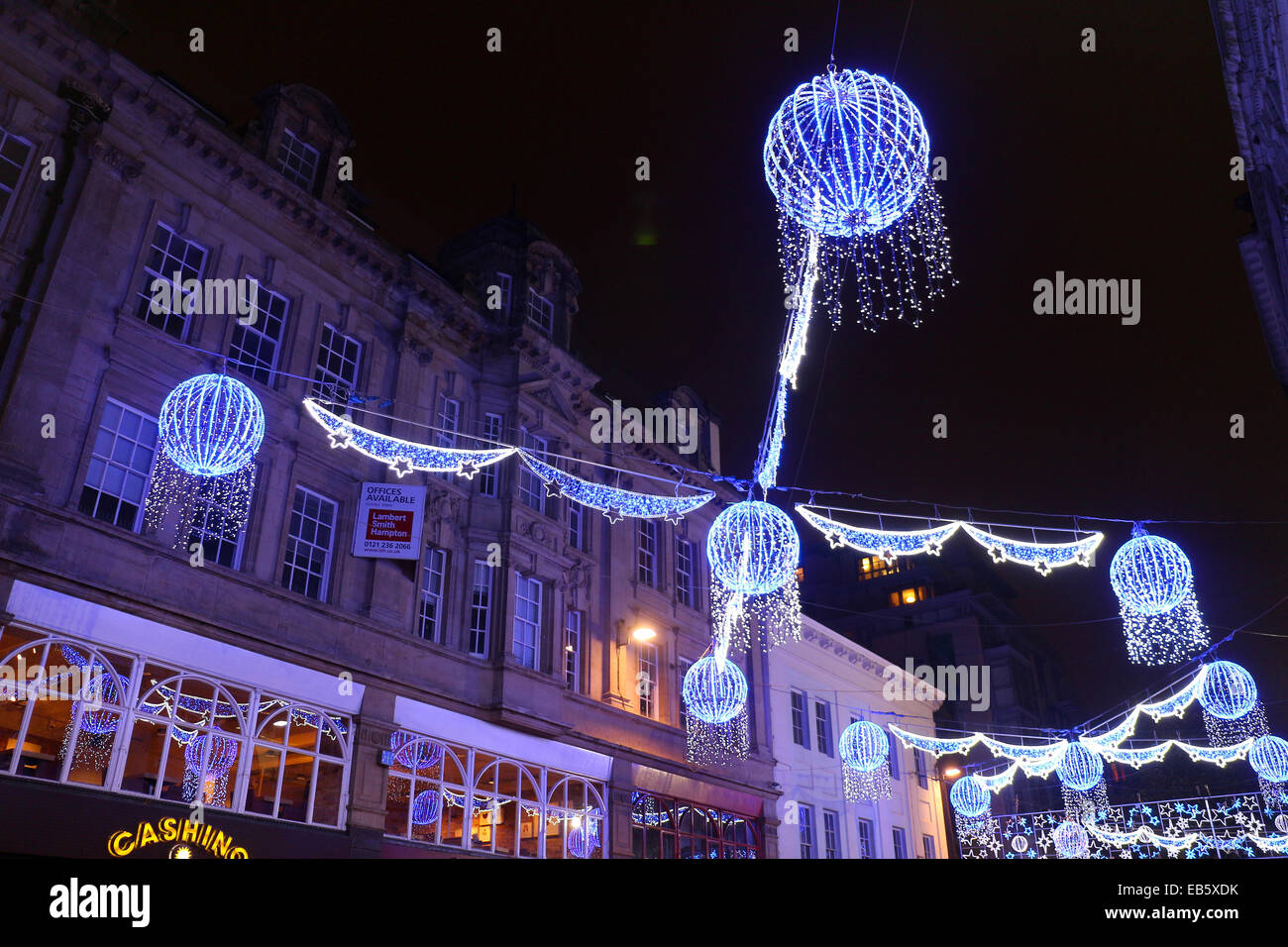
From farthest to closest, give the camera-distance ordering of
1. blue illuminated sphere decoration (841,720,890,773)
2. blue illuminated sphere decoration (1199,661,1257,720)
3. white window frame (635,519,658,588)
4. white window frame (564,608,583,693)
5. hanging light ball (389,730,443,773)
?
blue illuminated sphere decoration (841,720,890,773)
white window frame (635,519,658,588)
white window frame (564,608,583,693)
blue illuminated sphere decoration (1199,661,1257,720)
hanging light ball (389,730,443,773)

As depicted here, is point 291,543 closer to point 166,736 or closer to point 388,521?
point 388,521

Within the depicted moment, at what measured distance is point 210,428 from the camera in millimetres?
13523

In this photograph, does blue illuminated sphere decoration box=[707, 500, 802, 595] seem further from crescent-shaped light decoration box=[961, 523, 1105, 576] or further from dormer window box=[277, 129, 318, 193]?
dormer window box=[277, 129, 318, 193]

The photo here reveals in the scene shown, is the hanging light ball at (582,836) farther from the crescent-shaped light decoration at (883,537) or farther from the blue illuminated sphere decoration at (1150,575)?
the blue illuminated sphere decoration at (1150,575)

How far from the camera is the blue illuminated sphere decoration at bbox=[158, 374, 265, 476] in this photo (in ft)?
44.4

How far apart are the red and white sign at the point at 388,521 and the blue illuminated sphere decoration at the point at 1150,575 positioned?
42.3 feet

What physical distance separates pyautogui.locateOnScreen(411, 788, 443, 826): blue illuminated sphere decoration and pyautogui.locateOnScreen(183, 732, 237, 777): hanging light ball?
13.4ft

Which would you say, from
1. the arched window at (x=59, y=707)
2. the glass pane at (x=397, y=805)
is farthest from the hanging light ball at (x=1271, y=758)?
the arched window at (x=59, y=707)

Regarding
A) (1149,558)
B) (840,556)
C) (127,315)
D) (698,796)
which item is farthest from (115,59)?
(840,556)

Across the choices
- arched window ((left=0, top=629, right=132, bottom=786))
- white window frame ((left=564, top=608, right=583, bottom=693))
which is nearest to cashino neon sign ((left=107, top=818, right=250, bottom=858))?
arched window ((left=0, top=629, right=132, bottom=786))

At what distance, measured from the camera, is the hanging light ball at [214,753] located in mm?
15414

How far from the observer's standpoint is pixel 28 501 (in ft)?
46.4
